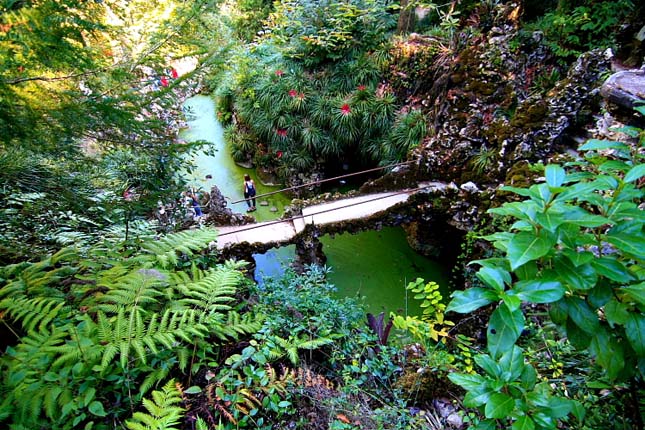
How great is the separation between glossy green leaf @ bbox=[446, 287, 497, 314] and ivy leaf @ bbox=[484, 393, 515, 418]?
0.27 metres

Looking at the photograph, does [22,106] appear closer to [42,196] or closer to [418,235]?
[42,196]

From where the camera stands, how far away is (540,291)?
908 millimetres

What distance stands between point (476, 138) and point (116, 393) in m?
4.97

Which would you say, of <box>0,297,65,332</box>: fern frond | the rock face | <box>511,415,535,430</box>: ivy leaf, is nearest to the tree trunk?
the rock face

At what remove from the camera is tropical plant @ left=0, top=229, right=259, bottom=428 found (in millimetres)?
1442

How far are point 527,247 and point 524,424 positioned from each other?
489 mm

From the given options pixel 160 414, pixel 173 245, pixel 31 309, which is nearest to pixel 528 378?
pixel 160 414

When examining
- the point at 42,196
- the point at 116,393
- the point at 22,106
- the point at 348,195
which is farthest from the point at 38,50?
the point at 348,195

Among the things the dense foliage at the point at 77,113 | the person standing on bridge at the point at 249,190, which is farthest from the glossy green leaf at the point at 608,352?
the person standing on bridge at the point at 249,190

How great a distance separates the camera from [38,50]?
1718 mm

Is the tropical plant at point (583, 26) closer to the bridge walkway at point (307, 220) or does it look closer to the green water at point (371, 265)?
the bridge walkway at point (307, 220)

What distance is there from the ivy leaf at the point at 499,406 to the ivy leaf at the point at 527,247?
405 millimetres

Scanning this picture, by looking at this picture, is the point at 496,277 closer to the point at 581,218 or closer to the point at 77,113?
the point at 581,218

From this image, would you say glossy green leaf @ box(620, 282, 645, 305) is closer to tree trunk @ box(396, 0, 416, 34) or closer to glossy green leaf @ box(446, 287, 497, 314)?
glossy green leaf @ box(446, 287, 497, 314)
